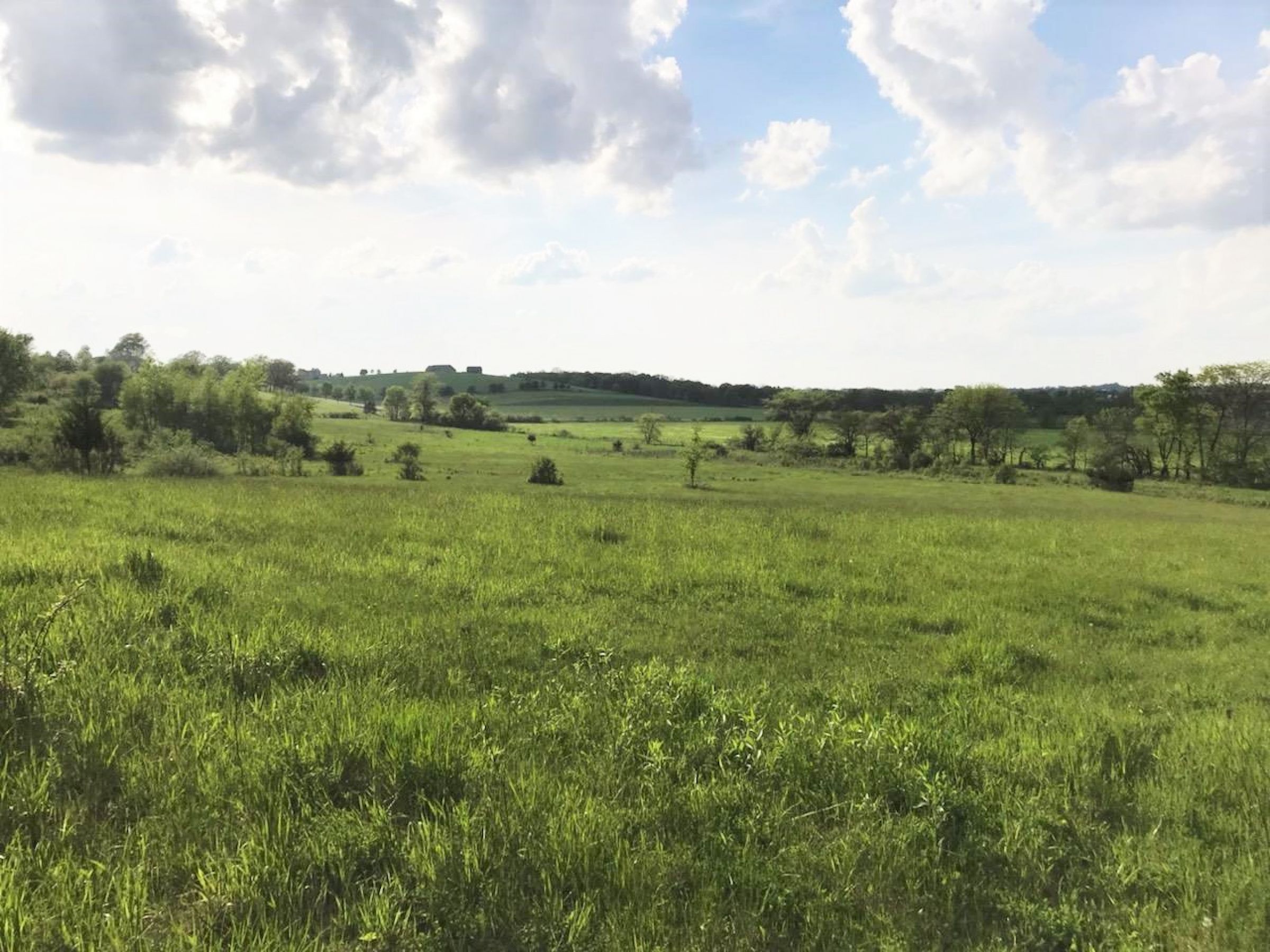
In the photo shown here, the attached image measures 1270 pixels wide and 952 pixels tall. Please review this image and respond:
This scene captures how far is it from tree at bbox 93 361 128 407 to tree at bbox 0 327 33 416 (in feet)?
147

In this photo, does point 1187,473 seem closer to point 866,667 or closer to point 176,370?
point 866,667

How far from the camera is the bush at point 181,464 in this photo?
5028 centimetres

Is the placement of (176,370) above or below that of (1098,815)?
above

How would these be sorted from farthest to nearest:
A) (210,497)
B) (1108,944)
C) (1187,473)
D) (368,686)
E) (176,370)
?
(176,370) → (1187,473) → (210,497) → (368,686) → (1108,944)

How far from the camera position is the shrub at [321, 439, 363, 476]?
75375mm

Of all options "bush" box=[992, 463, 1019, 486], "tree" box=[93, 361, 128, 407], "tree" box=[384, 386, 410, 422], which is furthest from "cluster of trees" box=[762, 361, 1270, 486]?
"tree" box=[93, 361, 128, 407]

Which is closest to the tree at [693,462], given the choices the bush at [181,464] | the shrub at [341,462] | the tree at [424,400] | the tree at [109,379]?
the shrub at [341,462]

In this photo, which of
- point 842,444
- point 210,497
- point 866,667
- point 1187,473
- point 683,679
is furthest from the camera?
point 842,444

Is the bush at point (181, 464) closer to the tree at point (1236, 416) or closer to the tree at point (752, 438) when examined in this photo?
the tree at point (752, 438)

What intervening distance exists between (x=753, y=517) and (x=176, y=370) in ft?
415

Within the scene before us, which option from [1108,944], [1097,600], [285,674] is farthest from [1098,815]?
[1097,600]

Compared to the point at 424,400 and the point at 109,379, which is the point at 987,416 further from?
the point at 109,379

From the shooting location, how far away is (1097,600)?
44.0ft

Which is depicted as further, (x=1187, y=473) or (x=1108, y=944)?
(x=1187, y=473)
